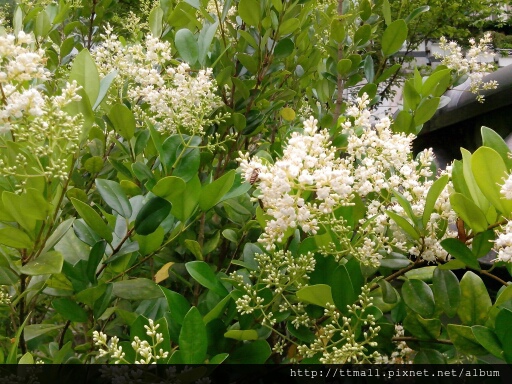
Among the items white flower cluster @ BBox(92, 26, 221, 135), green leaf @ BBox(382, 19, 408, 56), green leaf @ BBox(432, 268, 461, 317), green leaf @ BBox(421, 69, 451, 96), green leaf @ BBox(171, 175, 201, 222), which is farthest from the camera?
green leaf @ BBox(382, 19, 408, 56)

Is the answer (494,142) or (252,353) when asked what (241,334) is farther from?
(494,142)

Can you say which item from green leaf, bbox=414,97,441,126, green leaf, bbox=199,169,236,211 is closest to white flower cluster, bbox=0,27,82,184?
green leaf, bbox=199,169,236,211

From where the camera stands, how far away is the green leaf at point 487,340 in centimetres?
69

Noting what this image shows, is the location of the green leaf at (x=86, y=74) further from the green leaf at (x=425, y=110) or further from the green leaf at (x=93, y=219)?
the green leaf at (x=425, y=110)

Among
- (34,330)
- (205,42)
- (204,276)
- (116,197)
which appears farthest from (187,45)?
(34,330)

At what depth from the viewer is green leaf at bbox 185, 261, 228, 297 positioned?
85cm

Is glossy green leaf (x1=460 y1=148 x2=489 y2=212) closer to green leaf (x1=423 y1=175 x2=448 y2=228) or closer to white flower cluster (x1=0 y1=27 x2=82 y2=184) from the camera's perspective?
green leaf (x1=423 y1=175 x2=448 y2=228)

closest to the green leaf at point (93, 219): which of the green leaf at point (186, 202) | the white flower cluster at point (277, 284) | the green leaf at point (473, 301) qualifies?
the green leaf at point (186, 202)

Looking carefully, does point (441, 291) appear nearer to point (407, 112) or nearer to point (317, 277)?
point (317, 277)

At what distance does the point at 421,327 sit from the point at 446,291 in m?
0.07

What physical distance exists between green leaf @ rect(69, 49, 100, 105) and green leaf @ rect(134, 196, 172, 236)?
0.21 metres

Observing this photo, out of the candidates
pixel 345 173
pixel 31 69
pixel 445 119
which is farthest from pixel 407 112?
pixel 445 119

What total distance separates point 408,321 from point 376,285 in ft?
0.30

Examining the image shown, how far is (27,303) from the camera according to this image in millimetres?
923
